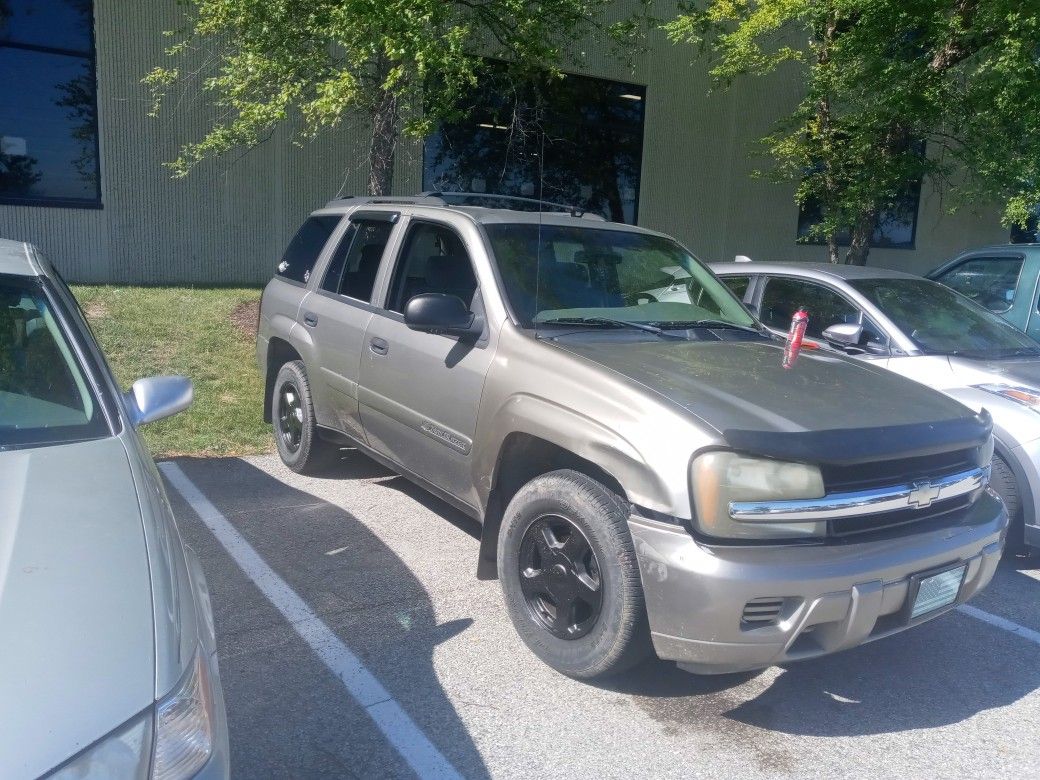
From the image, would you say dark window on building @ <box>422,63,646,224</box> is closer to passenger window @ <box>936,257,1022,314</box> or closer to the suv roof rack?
passenger window @ <box>936,257,1022,314</box>

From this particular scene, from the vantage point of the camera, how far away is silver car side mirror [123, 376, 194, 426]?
10.8 ft

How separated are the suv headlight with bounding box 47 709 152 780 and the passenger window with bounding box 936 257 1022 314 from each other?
732 centimetres

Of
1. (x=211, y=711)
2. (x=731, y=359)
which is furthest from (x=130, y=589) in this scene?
(x=731, y=359)

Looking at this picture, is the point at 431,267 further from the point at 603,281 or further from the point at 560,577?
the point at 560,577

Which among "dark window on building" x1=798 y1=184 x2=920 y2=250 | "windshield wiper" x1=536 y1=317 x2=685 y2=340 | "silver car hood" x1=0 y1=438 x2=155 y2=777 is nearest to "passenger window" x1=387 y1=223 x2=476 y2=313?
Result: "windshield wiper" x1=536 y1=317 x2=685 y2=340

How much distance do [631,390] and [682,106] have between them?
1535 centimetres

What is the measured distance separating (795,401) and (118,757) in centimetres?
256

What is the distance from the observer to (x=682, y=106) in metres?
17.6

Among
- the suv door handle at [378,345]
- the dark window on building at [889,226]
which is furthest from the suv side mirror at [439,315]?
the dark window on building at [889,226]

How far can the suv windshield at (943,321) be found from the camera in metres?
5.95

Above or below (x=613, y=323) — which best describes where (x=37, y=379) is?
below

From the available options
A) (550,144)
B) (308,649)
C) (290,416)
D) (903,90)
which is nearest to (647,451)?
(308,649)

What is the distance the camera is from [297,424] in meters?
6.21

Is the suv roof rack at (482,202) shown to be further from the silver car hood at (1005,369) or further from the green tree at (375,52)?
the green tree at (375,52)
